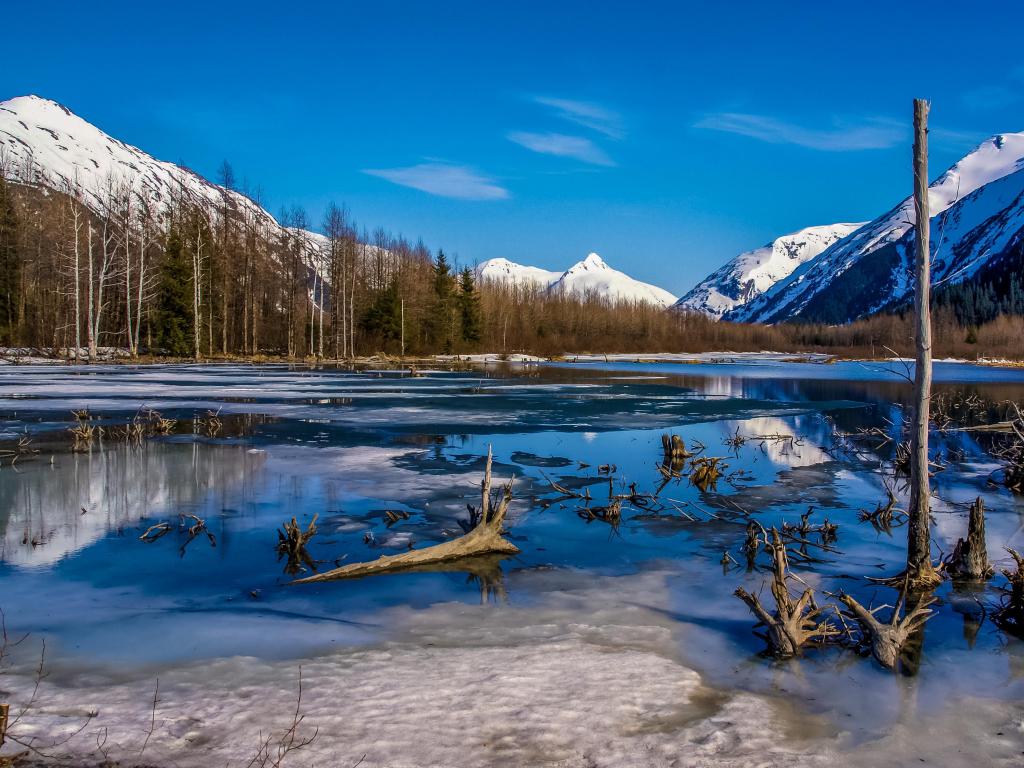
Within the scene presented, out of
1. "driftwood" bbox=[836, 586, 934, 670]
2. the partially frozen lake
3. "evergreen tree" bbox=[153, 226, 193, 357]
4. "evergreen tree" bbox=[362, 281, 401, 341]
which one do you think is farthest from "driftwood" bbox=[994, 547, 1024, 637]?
"evergreen tree" bbox=[362, 281, 401, 341]

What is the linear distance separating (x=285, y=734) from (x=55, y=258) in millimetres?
62864

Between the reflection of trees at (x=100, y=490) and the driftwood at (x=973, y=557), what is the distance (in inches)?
370

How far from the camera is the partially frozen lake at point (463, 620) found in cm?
422

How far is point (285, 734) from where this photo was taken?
4.07 meters

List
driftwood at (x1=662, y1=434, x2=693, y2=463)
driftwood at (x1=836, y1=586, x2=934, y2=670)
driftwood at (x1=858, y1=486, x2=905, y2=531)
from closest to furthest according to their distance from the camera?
driftwood at (x1=836, y1=586, x2=934, y2=670) < driftwood at (x1=858, y1=486, x2=905, y2=531) < driftwood at (x1=662, y1=434, x2=693, y2=463)

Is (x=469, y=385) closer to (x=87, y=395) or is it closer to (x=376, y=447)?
(x=87, y=395)

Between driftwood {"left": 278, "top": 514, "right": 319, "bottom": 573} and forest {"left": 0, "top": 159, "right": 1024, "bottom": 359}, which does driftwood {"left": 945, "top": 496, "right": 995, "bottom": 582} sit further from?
forest {"left": 0, "top": 159, "right": 1024, "bottom": 359}

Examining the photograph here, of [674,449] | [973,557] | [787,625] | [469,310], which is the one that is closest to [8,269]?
[469,310]

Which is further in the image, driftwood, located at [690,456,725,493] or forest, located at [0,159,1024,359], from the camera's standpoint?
forest, located at [0,159,1024,359]

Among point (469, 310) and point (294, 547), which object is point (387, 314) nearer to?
point (469, 310)

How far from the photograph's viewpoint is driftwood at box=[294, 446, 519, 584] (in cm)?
724

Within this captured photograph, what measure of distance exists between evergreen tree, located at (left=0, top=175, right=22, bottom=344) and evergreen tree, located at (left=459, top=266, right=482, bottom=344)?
127 feet

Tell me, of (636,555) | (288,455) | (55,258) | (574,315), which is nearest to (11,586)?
(636,555)

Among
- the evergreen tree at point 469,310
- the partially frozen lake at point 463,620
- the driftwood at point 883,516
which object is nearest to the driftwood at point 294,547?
the partially frozen lake at point 463,620
